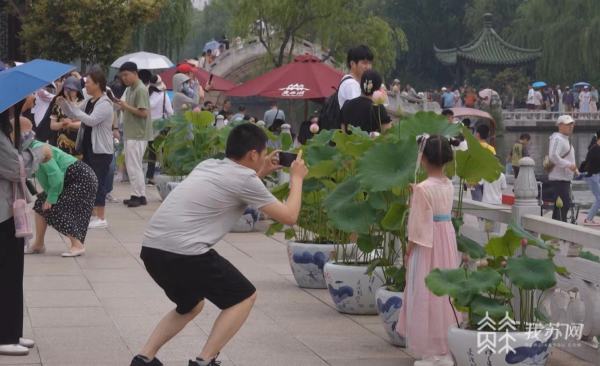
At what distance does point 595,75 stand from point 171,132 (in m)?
48.9

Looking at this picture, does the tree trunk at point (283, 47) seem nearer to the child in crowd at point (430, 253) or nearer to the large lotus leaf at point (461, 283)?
the child in crowd at point (430, 253)

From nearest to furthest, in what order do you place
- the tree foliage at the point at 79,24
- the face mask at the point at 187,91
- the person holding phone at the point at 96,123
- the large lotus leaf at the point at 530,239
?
1. the large lotus leaf at the point at 530,239
2. the person holding phone at the point at 96,123
3. the face mask at the point at 187,91
4. the tree foliage at the point at 79,24

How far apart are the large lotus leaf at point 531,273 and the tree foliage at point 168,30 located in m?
32.5

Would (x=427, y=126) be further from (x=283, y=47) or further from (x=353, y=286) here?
(x=283, y=47)

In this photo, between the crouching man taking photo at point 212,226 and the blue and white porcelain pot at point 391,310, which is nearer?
the crouching man taking photo at point 212,226

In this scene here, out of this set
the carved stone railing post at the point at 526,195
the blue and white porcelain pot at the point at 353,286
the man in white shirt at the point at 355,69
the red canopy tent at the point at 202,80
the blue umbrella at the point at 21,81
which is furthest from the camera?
the red canopy tent at the point at 202,80

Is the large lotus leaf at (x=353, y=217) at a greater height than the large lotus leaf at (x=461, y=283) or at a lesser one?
greater

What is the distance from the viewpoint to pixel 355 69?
10.8m

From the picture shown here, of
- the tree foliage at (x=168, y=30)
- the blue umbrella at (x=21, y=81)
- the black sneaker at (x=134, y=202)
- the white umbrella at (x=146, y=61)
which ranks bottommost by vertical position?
the black sneaker at (x=134, y=202)

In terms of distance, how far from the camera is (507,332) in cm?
659

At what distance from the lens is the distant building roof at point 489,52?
221ft

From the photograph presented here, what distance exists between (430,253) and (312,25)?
36.9 m

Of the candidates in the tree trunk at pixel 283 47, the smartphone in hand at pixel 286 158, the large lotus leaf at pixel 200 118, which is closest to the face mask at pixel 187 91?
the large lotus leaf at pixel 200 118

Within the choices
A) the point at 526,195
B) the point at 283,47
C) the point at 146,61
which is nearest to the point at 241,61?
the point at 283,47
